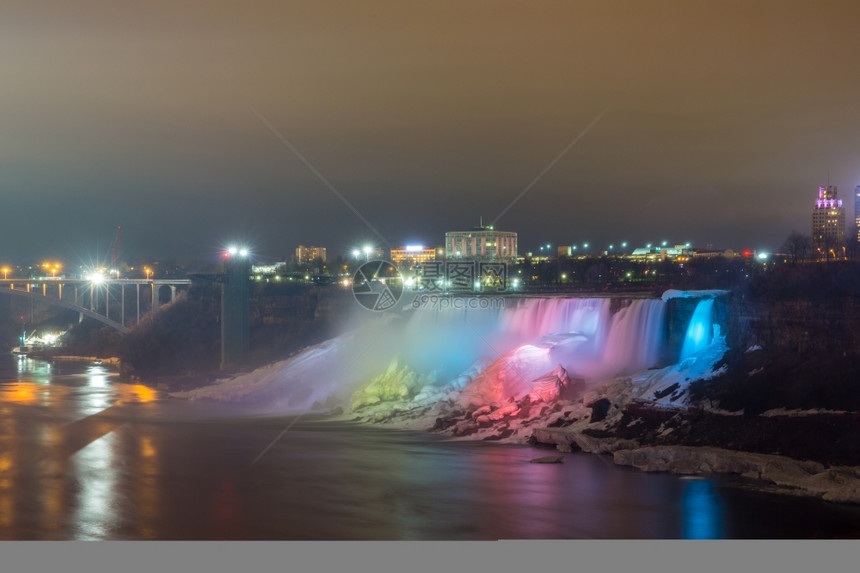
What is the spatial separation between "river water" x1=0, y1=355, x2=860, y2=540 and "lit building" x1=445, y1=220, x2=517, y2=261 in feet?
430

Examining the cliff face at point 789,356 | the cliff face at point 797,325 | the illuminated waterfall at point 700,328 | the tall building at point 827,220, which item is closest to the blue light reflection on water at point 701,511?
Result: the cliff face at point 789,356

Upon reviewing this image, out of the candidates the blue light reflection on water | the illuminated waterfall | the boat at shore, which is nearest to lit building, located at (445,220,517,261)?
the boat at shore

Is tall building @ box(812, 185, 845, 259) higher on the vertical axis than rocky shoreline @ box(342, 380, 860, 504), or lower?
higher

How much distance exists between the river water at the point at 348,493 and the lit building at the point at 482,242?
130925 millimetres

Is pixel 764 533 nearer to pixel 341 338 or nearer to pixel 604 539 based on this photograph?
pixel 604 539

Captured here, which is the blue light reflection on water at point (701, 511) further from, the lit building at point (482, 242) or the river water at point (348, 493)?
the lit building at point (482, 242)

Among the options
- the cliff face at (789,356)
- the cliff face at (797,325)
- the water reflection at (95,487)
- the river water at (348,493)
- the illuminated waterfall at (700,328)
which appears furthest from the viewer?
the illuminated waterfall at (700,328)

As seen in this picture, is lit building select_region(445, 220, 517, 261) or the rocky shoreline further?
lit building select_region(445, 220, 517, 261)

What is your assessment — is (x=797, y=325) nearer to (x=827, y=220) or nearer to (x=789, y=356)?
(x=789, y=356)

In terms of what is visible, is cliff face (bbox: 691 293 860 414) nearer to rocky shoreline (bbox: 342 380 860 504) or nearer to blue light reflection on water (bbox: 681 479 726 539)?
rocky shoreline (bbox: 342 380 860 504)

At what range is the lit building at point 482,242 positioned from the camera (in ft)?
531

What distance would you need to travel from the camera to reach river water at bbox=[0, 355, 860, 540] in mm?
18125

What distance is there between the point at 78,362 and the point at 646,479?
55.1 metres

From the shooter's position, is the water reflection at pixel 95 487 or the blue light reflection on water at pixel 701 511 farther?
the water reflection at pixel 95 487
